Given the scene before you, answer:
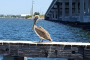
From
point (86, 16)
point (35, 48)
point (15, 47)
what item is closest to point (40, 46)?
point (35, 48)

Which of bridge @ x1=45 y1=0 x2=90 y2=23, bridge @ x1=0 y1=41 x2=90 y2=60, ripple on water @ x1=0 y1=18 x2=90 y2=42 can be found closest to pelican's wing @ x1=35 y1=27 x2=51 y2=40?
bridge @ x1=0 y1=41 x2=90 y2=60

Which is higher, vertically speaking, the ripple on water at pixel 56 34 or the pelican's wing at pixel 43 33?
the pelican's wing at pixel 43 33

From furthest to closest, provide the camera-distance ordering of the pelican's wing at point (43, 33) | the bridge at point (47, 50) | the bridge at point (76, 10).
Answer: the bridge at point (76, 10) < the pelican's wing at point (43, 33) < the bridge at point (47, 50)

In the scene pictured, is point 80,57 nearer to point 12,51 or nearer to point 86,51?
point 86,51

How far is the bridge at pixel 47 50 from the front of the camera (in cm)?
615

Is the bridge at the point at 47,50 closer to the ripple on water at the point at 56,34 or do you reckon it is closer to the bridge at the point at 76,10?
the ripple on water at the point at 56,34

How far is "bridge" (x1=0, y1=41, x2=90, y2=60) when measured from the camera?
6152 mm

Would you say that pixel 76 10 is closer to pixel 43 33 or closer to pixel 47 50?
pixel 43 33

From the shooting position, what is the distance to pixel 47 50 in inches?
244

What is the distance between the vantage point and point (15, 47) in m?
6.24

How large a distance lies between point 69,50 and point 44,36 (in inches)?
34.7

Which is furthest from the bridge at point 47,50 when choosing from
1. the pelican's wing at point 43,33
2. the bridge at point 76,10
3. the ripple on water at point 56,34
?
the bridge at point 76,10

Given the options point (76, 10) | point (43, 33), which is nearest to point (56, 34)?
point (43, 33)

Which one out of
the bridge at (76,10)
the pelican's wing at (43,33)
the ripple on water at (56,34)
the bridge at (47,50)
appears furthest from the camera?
the bridge at (76,10)
